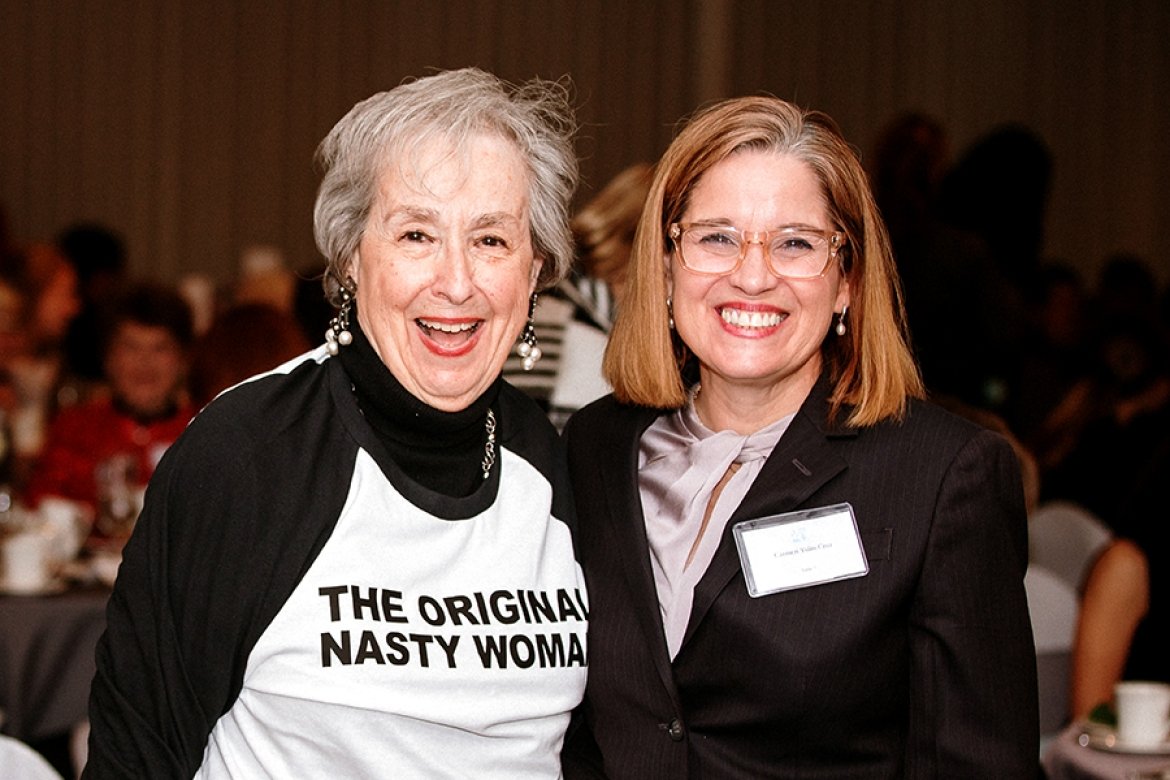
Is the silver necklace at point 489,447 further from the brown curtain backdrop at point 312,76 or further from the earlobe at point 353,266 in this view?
the brown curtain backdrop at point 312,76

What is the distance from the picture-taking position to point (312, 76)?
9.49 m

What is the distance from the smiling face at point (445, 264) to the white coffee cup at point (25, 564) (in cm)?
215

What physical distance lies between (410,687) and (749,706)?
1.47 feet

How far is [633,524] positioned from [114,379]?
3.58 meters

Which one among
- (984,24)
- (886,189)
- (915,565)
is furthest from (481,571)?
(984,24)

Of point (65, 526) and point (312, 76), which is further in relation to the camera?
point (312, 76)

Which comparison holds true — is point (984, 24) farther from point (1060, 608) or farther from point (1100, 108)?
point (1060, 608)

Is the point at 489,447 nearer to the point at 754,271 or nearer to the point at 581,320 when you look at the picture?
the point at 754,271

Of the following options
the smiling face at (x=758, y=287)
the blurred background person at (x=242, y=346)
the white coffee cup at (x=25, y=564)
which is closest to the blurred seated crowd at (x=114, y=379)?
the blurred background person at (x=242, y=346)

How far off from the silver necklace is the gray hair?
25cm

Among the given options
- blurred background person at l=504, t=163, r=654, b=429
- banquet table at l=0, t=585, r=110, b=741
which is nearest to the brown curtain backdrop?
blurred background person at l=504, t=163, r=654, b=429

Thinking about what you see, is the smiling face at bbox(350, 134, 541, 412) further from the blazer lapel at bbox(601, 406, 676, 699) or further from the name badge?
the name badge

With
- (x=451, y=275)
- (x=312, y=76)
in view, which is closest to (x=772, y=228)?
(x=451, y=275)

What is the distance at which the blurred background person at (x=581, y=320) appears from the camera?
307 centimetres
